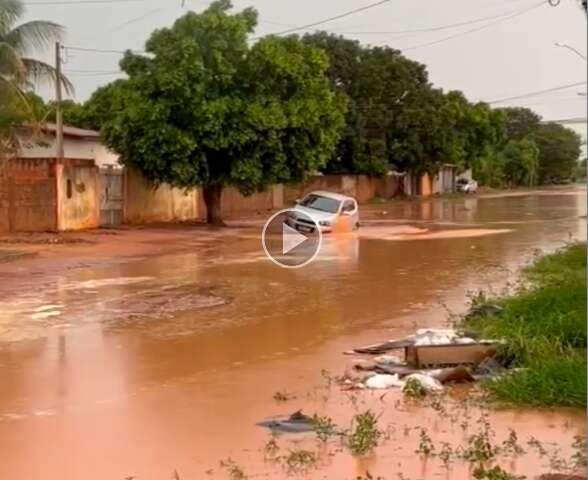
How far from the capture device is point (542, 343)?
9.19m

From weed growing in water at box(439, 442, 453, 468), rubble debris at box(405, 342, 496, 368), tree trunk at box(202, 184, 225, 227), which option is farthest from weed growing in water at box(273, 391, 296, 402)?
tree trunk at box(202, 184, 225, 227)

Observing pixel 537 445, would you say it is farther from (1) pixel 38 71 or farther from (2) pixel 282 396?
(1) pixel 38 71

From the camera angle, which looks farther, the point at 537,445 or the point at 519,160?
the point at 519,160

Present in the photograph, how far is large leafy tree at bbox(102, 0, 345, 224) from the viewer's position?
2848 cm

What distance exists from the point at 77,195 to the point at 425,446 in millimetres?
23451

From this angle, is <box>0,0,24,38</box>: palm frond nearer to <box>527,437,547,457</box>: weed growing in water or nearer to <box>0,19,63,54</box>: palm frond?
<box>0,19,63,54</box>: palm frond

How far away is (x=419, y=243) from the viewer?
1037 inches

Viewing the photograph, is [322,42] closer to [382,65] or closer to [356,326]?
[382,65]

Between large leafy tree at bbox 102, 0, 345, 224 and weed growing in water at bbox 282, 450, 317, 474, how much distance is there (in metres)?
22.2

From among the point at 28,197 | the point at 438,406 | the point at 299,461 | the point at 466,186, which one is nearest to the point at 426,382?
the point at 438,406

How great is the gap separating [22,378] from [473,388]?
4191 millimetres

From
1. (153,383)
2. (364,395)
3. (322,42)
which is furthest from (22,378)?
(322,42)
